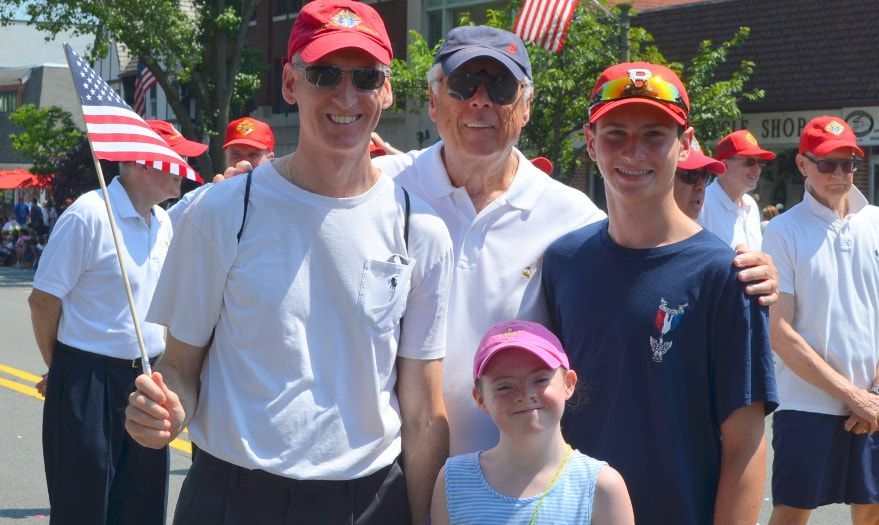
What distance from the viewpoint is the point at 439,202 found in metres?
3.47

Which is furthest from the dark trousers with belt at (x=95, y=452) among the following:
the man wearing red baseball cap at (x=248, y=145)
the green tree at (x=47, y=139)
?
the green tree at (x=47, y=139)

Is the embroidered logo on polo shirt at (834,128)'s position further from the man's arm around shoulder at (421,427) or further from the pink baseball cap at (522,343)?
the man's arm around shoulder at (421,427)

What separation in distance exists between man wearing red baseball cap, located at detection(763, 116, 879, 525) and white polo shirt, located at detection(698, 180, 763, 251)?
220 cm

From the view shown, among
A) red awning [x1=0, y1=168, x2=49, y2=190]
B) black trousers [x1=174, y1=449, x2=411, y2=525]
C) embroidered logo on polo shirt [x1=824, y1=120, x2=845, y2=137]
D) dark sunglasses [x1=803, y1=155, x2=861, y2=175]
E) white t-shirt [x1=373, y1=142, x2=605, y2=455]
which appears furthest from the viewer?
red awning [x1=0, y1=168, x2=49, y2=190]

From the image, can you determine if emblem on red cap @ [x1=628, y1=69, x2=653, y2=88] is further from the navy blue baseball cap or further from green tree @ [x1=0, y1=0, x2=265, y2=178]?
green tree @ [x1=0, y1=0, x2=265, y2=178]

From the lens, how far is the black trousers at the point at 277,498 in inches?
116

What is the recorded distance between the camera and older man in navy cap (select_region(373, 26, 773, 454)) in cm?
333

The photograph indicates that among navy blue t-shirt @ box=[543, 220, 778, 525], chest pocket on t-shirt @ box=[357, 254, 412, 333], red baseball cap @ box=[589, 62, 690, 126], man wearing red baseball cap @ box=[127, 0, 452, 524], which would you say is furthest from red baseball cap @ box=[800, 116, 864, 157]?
chest pocket on t-shirt @ box=[357, 254, 412, 333]

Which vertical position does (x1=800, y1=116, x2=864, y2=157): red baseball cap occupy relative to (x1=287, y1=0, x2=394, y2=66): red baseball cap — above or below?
below

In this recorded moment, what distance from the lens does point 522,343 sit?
3.00 m

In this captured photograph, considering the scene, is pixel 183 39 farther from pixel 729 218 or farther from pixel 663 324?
pixel 663 324

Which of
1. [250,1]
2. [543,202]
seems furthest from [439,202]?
[250,1]

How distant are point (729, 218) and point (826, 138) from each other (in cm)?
212

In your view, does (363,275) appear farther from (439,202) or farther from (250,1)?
(250,1)
